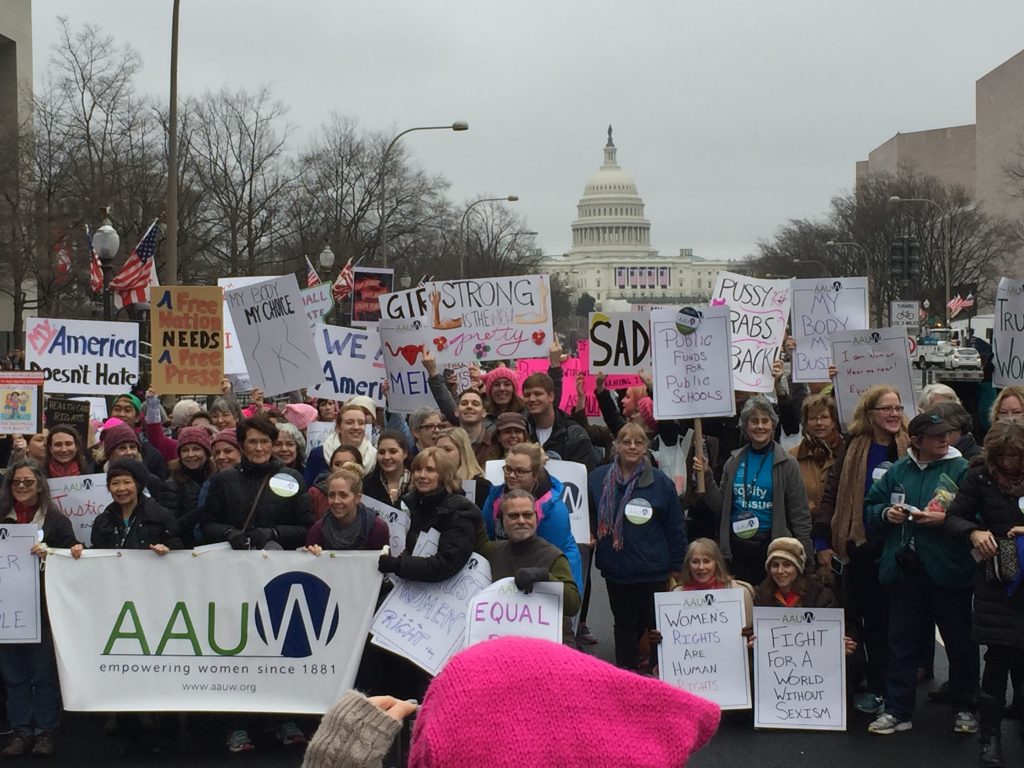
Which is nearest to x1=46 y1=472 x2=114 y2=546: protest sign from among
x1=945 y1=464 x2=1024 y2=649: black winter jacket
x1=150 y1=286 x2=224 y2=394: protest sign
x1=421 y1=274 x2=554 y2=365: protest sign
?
x1=150 y1=286 x2=224 y2=394: protest sign

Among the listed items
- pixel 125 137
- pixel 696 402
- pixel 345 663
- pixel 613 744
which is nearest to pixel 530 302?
pixel 696 402

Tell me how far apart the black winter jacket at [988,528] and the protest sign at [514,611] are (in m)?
1.96

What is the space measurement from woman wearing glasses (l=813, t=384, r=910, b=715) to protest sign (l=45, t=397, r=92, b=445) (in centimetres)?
500

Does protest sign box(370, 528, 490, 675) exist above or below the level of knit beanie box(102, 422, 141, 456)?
below

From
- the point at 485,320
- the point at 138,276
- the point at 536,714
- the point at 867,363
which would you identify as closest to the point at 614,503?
the point at 867,363

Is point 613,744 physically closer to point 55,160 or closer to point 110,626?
point 110,626

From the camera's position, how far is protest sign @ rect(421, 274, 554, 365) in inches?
424

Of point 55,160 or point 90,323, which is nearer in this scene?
point 90,323

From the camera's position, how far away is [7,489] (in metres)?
7.33

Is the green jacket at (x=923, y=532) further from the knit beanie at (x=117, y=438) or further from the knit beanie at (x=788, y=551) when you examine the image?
the knit beanie at (x=117, y=438)

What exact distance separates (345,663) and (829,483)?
2.78m

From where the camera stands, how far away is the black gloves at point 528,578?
20.4 ft

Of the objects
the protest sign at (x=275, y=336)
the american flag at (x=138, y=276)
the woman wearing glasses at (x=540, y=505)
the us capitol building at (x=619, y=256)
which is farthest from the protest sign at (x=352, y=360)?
the us capitol building at (x=619, y=256)

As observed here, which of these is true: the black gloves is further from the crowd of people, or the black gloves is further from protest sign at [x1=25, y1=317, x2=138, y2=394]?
protest sign at [x1=25, y1=317, x2=138, y2=394]
